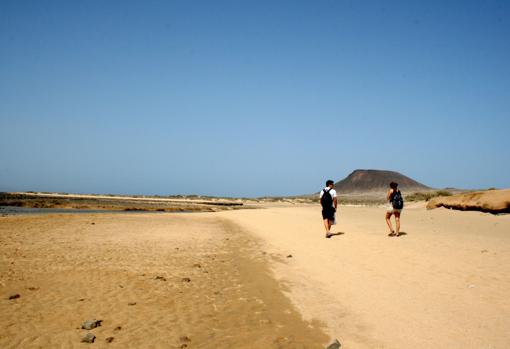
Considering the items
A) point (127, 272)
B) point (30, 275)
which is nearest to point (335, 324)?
point (127, 272)

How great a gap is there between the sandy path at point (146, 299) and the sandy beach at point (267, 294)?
3cm

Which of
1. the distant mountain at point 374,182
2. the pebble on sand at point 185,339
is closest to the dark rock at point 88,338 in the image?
the pebble on sand at point 185,339

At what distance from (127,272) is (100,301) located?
2.44 m

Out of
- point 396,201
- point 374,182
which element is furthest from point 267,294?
point 374,182

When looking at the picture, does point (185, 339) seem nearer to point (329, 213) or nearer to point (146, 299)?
point (146, 299)

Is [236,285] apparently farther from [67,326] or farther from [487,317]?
[487,317]

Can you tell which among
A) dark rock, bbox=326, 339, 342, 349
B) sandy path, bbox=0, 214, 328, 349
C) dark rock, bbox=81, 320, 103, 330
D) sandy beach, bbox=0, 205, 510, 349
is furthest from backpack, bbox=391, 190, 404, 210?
dark rock, bbox=81, 320, 103, 330

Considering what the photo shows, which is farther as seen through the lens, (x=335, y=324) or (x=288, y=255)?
(x=288, y=255)

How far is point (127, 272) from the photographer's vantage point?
30.7ft

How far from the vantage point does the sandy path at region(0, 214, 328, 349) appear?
5.23m

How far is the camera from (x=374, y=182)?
5217 inches

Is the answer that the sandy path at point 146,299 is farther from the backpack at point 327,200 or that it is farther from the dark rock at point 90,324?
the backpack at point 327,200

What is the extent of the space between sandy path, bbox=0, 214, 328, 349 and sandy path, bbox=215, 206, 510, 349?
2.12ft

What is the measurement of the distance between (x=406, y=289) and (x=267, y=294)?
9.15 feet
